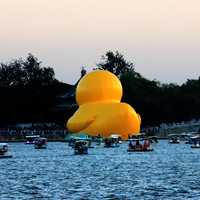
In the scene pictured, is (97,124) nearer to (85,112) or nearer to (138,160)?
(85,112)

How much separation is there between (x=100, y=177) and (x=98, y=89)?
2758 inches

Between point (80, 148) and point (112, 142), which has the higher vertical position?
point (112, 142)

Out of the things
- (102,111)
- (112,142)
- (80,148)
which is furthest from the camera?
(102,111)

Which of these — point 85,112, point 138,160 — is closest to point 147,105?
point 85,112

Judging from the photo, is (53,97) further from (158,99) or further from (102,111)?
(102,111)

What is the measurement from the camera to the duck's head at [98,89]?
435 feet

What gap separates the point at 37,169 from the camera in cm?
7188

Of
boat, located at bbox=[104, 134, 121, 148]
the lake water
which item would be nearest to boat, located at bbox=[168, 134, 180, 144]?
boat, located at bbox=[104, 134, 121, 148]

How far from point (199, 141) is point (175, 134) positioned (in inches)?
831

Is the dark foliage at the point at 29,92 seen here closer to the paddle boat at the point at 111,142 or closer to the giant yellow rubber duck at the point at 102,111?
the giant yellow rubber duck at the point at 102,111

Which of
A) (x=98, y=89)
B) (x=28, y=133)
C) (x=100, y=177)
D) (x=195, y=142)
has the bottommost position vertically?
(x=100, y=177)

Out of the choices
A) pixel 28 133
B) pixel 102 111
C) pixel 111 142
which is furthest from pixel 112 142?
pixel 28 133

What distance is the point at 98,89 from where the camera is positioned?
435ft

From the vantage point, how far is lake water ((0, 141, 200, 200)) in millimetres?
51438
